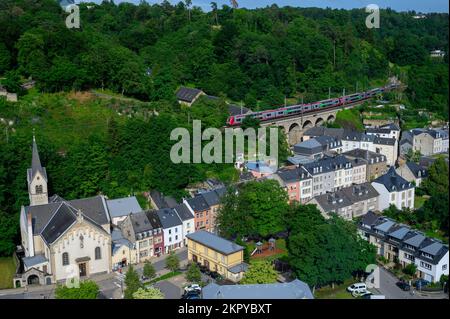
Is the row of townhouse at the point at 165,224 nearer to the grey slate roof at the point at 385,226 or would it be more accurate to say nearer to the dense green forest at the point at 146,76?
the dense green forest at the point at 146,76

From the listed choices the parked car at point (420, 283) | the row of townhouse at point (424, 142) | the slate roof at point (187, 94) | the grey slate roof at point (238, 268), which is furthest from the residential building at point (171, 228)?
the row of townhouse at point (424, 142)

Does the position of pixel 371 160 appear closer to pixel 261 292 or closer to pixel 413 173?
pixel 413 173

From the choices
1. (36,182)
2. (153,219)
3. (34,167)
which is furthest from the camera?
(153,219)

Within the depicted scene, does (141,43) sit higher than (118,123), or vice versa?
(141,43)

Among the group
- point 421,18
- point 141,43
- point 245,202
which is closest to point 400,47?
point 421,18

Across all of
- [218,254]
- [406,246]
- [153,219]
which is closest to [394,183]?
[406,246]

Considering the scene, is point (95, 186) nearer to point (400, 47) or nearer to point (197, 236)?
point (197, 236)
